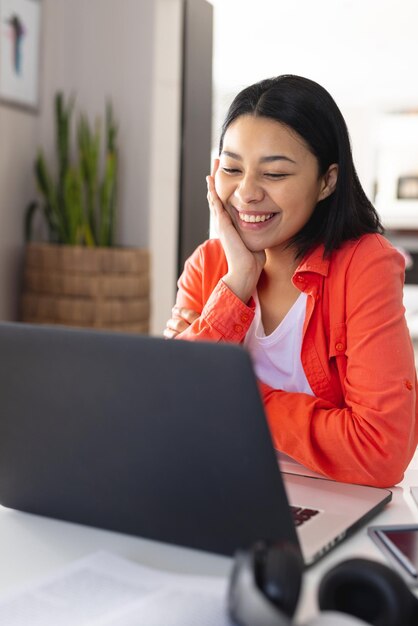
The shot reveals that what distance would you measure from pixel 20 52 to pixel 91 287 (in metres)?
1.28

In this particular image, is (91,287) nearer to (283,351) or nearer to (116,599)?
(283,351)

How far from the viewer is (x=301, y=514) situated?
38.1 inches

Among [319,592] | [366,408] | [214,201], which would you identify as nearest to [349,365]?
[366,408]

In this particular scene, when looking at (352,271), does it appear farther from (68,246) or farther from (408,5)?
(408,5)

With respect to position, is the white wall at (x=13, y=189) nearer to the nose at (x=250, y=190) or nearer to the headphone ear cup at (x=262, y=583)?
the nose at (x=250, y=190)

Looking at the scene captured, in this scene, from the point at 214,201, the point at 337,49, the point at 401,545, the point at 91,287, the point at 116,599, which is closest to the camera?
the point at 116,599

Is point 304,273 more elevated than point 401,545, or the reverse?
point 304,273

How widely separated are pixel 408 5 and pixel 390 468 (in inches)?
243

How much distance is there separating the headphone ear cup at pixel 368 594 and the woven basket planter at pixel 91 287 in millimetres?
3270

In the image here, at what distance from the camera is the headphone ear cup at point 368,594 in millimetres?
629

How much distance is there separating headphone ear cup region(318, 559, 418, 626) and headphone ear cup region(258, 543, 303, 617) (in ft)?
0.25

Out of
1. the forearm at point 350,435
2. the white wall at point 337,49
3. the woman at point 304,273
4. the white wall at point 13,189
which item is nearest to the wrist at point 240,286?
the woman at point 304,273

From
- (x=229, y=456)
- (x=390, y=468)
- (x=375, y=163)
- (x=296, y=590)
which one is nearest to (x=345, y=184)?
(x=390, y=468)

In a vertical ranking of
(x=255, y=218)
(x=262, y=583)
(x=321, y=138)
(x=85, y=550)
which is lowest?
(x=85, y=550)
